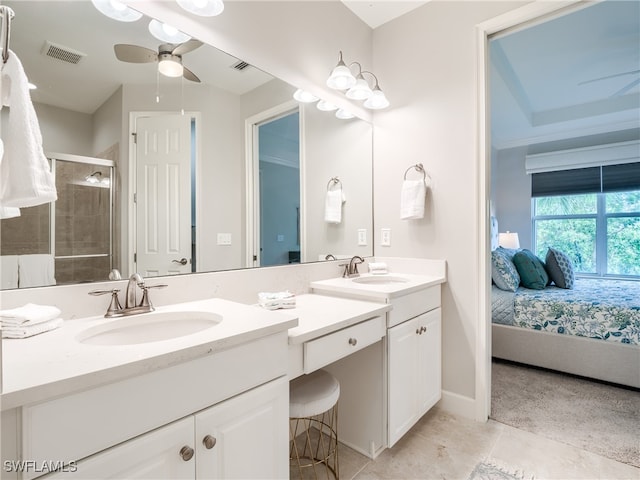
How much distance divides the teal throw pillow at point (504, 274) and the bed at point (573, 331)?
0.06 m

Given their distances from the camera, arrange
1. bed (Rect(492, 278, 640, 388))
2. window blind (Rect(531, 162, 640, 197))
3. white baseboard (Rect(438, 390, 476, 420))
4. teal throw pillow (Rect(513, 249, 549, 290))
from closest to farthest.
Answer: white baseboard (Rect(438, 390, 476, 420))
bed (Rect(492, 278, 640, 388))
teal throw pillow (Rect(513, 249, 549, 290))
window blind (Rect(531, 162, 640, 197))

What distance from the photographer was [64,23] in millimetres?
1106

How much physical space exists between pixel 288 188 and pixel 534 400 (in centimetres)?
214

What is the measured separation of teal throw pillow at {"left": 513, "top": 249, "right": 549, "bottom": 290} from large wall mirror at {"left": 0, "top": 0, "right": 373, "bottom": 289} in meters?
2.29

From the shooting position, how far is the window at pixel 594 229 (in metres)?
4.38

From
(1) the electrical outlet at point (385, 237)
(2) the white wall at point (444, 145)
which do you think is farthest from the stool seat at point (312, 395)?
(1) the electrical outlet at point (385, 237)

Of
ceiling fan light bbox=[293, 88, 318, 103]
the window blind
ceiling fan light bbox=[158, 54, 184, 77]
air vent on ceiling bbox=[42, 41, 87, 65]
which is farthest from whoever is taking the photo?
the window blind

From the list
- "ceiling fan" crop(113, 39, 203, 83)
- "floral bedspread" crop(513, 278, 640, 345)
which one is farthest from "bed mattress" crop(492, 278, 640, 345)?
"ceiling fan" crop(113, 39, 203, 83)

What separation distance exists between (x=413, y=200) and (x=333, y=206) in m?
0.52

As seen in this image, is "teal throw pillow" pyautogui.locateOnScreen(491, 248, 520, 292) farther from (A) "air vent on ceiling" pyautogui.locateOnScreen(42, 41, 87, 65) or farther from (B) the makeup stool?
(A) "air vent on ceiling" pyautogui.locateOnScreen(42, 41, 87, 65)

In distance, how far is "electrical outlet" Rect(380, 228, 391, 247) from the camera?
2340 mm

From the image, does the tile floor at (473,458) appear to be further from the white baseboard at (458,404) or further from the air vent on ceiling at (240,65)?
the air vent on ceiling at (240,65)

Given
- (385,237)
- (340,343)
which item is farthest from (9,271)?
(385,237)

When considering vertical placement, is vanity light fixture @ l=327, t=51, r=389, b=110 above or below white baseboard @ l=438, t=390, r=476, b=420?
above
